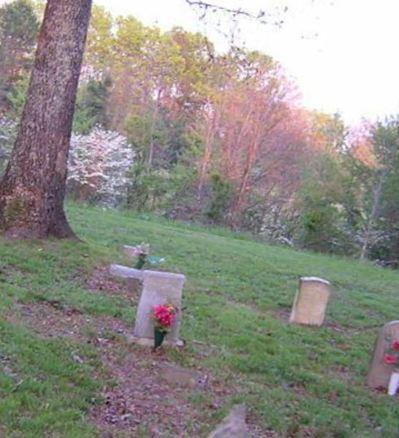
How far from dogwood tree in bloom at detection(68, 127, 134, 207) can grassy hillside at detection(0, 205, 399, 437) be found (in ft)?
39.3

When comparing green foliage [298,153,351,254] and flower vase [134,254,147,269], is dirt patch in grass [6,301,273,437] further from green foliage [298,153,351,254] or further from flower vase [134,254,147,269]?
green foliage [298,153,351,254]

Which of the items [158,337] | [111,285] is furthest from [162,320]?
[111,285]

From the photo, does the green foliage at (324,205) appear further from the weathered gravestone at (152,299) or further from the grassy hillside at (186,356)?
the weathered gravestone at (152,299)

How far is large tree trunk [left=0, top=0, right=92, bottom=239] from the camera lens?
9.12 meters

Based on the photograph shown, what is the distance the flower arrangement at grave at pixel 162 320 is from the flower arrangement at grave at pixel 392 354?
88.8 inches

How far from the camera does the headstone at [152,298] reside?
6.32 m

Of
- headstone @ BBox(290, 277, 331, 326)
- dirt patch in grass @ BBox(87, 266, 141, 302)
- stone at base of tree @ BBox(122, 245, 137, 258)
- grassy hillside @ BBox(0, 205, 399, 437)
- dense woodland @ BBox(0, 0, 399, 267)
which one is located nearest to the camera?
grassy hillside @ BBox(0, 205, 399, 437)

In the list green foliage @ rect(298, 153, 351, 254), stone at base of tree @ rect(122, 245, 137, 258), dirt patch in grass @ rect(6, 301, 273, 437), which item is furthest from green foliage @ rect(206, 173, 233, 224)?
dirt patch in grass @ rect(6, 301, 273, 437)

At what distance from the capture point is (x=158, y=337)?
620 cm

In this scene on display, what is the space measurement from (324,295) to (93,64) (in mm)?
31753

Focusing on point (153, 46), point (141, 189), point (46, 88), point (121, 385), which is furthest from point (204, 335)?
point (153, 46)

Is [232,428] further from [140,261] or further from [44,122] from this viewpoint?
[44,122]

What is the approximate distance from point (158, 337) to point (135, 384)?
89 cm

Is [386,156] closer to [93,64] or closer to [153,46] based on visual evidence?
[153,46]
